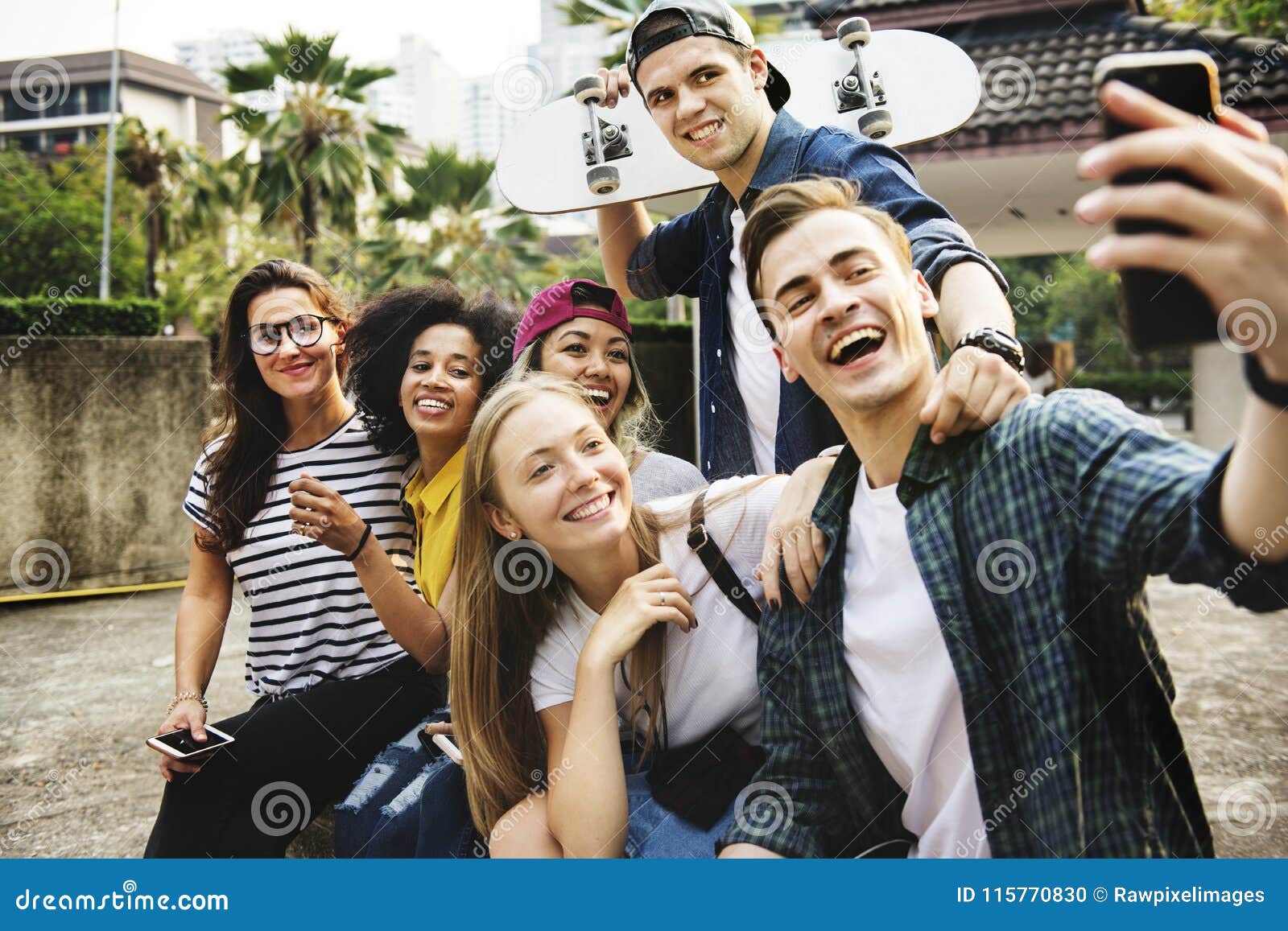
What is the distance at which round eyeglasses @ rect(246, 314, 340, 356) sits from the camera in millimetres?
2379

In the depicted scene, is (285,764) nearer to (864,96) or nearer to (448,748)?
(448,748)

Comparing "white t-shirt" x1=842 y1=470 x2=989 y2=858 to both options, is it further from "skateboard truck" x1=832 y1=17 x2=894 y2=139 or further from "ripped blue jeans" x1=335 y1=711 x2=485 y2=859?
"skateboard truck" x1=832 y1=17 x2=894 y2=139

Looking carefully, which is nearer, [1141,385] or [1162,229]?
[1162,229]

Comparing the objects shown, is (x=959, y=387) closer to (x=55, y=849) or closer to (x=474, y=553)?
(x=474, y=553)

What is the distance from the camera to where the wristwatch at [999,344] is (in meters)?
1.48

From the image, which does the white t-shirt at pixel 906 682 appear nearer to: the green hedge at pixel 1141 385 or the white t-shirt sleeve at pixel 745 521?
the white t-shirt sleeve at pixel 745 521

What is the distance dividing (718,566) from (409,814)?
0.87 m

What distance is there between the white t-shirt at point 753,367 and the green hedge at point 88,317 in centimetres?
621

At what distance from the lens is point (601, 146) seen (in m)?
2.40

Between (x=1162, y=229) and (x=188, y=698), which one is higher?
(x=1162, y=229)

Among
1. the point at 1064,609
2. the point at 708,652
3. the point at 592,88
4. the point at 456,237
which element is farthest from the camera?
the point at 456,237

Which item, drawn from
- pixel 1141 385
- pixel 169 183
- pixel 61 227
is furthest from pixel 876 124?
pixel 1141 385

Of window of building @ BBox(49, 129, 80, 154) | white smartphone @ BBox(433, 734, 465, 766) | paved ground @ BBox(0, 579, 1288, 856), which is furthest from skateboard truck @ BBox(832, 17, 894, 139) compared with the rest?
window of building @ BBox(49, 129, 80, 154)
